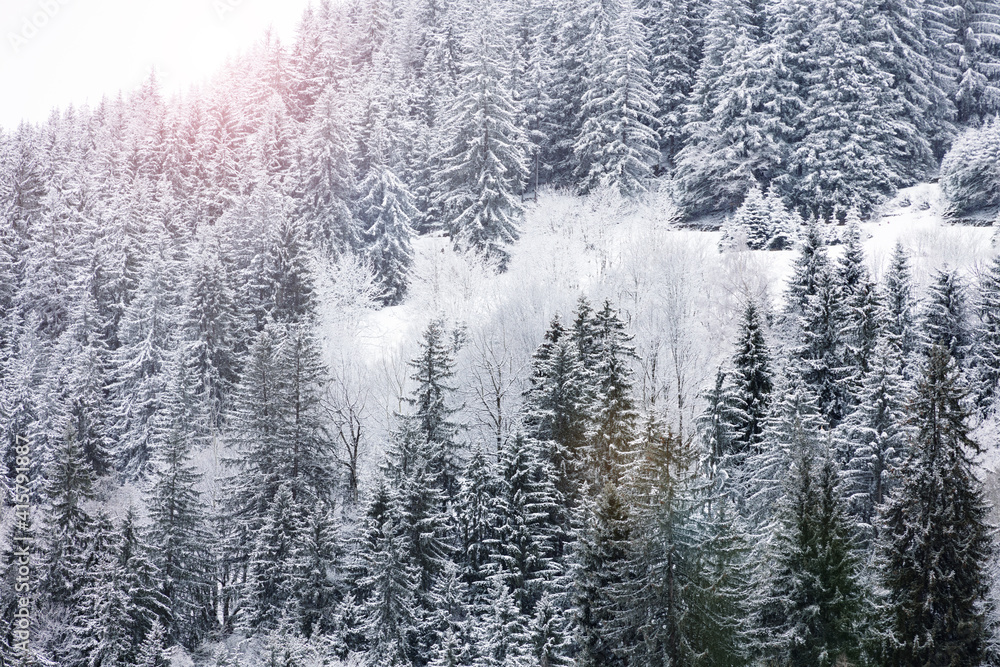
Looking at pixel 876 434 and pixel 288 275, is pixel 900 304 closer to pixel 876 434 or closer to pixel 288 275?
pixel 876 434

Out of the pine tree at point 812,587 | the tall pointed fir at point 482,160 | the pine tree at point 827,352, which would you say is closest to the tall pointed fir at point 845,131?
the tall pointed fir at point 482,160

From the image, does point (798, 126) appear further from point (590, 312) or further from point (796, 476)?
point (796, 476)

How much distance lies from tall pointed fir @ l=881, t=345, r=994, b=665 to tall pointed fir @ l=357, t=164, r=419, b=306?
3410 cm

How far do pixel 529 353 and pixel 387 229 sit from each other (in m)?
17.4

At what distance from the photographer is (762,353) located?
29.8m

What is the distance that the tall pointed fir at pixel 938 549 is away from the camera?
20844 millimetres

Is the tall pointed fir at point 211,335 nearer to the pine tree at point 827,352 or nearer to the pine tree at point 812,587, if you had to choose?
the pine tree at point 827,352

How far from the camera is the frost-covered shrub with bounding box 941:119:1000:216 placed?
4431 centimetres

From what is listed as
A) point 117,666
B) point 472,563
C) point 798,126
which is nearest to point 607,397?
point 472,563

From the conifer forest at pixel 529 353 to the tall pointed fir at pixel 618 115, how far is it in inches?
14.0

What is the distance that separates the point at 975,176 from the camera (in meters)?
44.9

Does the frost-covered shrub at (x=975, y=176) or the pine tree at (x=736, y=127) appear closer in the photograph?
the frost-covered shrub at (x=975, y=176)

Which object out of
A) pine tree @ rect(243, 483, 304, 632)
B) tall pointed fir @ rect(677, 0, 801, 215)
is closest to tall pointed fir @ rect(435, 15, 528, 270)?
tall pointed fir @ rect(677, 0, 801, 215)

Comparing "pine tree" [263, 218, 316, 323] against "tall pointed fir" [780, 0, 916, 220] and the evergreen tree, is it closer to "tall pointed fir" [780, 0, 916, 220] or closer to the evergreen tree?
the evergreen tree
